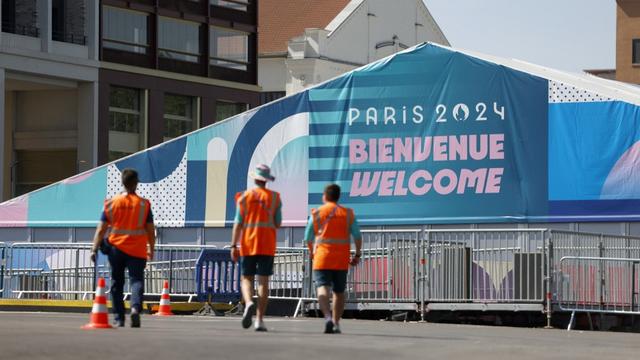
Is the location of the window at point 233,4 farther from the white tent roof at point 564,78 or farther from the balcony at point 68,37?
the white tent roof at point 564,78

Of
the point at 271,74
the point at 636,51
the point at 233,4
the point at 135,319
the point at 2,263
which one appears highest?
the point at 636,51

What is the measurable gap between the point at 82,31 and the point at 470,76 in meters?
28.9

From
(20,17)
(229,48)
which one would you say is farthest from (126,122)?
(229,48)

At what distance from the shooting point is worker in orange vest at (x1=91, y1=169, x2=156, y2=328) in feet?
54.0

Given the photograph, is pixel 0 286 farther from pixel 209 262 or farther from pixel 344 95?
pixel 344 95

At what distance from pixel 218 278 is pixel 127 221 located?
29.6 ft

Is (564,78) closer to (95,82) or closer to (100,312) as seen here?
(100,312)

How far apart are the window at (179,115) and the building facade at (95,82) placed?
4 centimetres

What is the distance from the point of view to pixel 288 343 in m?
14.1

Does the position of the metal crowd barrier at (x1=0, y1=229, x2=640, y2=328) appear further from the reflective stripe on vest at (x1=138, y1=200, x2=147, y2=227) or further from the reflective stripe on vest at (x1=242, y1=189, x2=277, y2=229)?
the reflective stripe on vest at (x1=242, y1=189, x2=277, y2=229)

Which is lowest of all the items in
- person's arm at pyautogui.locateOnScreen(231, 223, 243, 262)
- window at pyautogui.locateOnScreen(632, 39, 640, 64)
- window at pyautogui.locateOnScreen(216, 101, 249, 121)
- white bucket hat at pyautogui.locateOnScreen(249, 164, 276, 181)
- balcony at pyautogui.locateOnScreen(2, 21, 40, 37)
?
person's arm at pyautogui.locateOnScreen(231, 223, 243, 262)

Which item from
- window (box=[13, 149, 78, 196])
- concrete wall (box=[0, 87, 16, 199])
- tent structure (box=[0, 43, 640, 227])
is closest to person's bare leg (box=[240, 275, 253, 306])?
tent structure (box=[0, 43, 640, 227])

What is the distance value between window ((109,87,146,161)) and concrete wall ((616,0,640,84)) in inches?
1708

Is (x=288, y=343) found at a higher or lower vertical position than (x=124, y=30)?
lower
